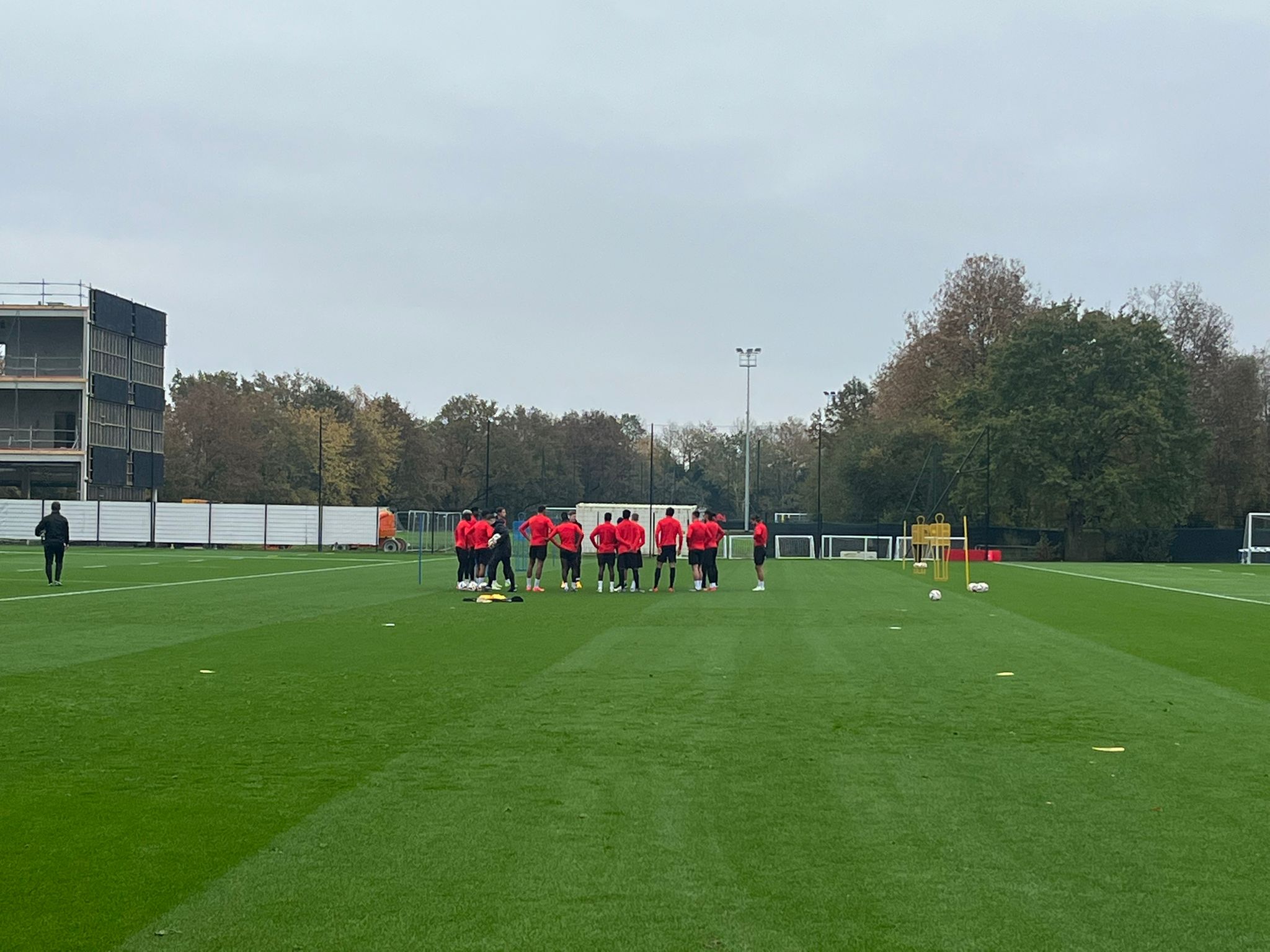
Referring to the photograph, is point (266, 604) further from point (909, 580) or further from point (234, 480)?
point (234, 480)

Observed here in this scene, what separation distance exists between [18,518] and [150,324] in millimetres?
14290

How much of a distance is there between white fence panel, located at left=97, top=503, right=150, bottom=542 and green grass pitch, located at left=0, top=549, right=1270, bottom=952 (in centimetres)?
4927

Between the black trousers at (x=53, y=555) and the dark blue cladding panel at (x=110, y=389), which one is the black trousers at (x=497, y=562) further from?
the dark blue cladding panel at (x=110, y=389)

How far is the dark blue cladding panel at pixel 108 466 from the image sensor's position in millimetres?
66500

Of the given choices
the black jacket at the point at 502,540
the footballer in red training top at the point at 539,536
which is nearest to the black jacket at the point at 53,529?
the black jacket at the point at 502,540

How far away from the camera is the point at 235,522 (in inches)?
2483

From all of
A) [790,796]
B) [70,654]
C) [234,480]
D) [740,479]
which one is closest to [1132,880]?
[790,796]

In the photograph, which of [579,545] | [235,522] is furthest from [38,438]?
[579,545]

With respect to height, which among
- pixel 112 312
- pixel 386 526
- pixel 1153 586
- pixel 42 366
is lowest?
pixel 1153 586

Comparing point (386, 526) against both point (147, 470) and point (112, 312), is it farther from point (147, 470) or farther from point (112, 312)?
point (112, 312)

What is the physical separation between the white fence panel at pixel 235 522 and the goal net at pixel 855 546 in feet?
90.9

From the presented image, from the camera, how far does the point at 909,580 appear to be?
1425 inches

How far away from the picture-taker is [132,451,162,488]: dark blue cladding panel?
7038cm

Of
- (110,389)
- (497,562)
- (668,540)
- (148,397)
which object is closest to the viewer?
(497,562)
